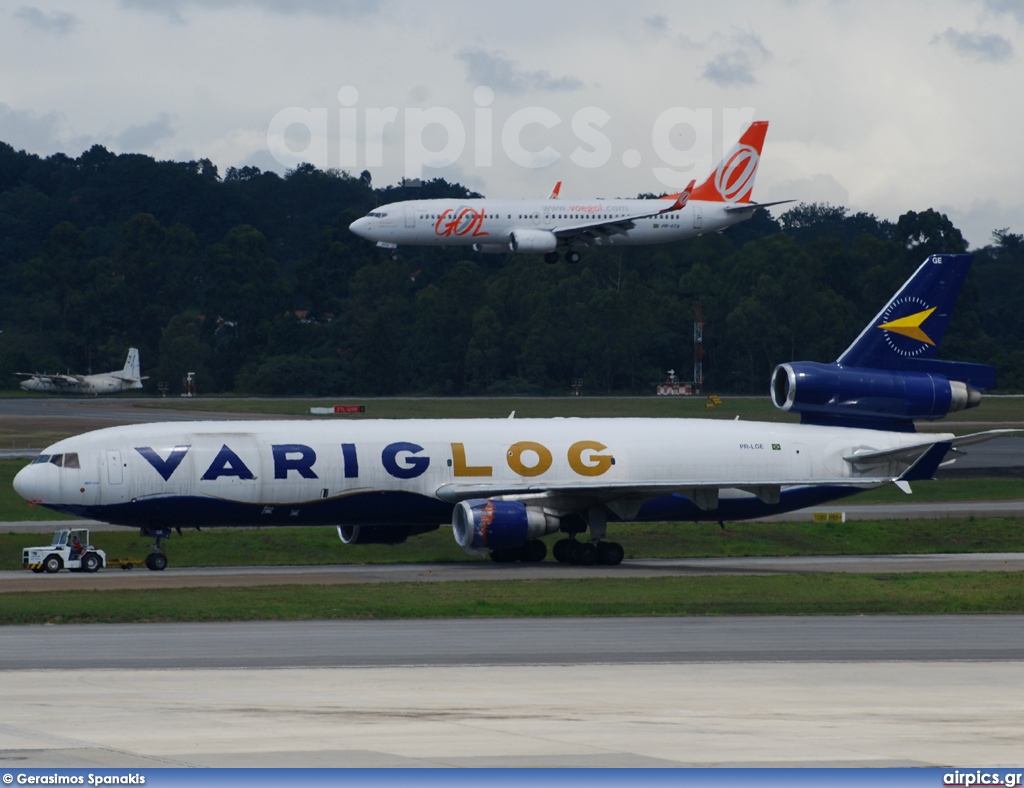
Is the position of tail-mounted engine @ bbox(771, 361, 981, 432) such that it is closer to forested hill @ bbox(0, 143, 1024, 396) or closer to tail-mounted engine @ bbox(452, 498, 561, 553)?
tail-mounted engine @ bbox(452, 498, 561, 553)

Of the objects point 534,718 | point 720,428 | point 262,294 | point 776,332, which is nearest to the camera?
point 534,718

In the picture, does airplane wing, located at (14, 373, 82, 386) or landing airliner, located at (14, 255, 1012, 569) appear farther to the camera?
airplane wing, located at (14, 373, 82, 386)

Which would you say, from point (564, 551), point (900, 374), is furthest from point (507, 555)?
point (900, 374)

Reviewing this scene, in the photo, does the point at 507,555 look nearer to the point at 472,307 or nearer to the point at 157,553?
the point at 157,553

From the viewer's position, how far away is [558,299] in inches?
5202

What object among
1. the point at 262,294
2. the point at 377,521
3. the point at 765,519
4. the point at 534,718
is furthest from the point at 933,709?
the point at 262,294

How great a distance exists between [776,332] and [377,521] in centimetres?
7904

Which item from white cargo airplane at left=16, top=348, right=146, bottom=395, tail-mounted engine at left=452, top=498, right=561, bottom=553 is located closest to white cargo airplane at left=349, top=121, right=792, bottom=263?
white cargo airplane at left=16, top=348, right=146, bottom=395

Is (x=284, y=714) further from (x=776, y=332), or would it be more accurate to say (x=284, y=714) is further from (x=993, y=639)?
(x=776, y=332)

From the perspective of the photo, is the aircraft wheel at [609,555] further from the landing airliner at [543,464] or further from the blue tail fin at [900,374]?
the blue tail fin at [900,374]

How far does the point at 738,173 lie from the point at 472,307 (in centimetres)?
4272

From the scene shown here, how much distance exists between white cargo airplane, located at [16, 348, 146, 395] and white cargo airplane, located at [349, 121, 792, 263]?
1424 inches

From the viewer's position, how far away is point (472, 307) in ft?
447

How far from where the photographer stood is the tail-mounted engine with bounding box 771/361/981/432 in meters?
49.1
